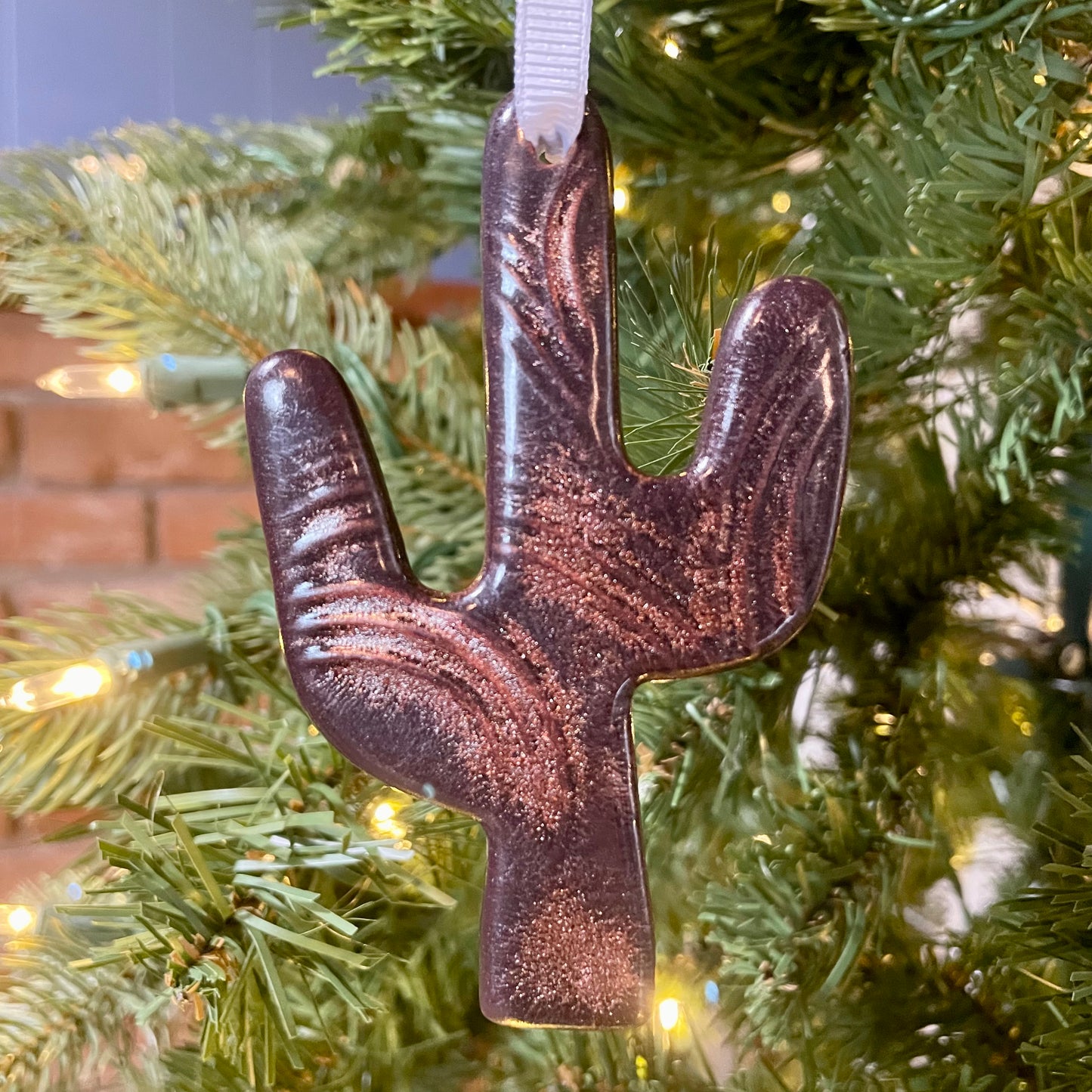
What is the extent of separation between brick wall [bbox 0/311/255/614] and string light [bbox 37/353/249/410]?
230 millimetres

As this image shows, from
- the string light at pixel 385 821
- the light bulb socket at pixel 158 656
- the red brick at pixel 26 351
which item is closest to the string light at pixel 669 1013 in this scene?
the string light at pixel 385 821

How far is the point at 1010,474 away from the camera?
331mm

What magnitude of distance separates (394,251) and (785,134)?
26 cm

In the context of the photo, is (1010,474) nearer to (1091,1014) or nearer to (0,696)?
(1091,1014)

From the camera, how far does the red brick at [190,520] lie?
71 cm

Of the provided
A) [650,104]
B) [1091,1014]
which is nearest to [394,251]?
[650,104]

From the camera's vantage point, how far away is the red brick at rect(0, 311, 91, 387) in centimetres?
64

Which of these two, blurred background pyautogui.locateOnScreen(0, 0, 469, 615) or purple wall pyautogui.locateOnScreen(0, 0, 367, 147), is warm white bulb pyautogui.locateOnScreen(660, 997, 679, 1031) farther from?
purple wall pyautogui.locateOnScreen(0, 0, 367, 147)

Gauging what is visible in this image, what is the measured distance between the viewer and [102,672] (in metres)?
0.34

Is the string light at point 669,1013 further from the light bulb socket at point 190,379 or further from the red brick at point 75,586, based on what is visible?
the red brick at point 75,586

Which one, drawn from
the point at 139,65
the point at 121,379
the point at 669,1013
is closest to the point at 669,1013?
the point at 669,1013

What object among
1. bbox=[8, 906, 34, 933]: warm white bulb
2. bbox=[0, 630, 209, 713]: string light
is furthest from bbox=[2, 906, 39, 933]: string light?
bbox=[0, 630, 209, 713]: string light

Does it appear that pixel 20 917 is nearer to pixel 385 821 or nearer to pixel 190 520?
pixel 385 821

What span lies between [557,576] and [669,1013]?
0.20 m
